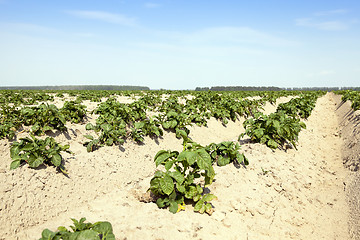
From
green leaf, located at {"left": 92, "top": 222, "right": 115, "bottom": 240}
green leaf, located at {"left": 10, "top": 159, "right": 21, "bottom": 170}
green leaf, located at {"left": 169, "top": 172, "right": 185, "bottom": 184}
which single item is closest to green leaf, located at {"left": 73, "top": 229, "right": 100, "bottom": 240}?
green leaf, located at {"left": 92, "top": 222, "right": 115, "bottom": 240}

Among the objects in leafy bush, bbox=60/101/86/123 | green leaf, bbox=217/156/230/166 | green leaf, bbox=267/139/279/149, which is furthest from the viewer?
leafy bush, bbox=60/101/86/123

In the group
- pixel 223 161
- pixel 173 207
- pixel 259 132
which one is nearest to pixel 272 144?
pixel 259 132

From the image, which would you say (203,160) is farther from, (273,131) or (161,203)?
(273,131)

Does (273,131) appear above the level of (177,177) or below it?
above

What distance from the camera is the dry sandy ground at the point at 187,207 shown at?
3787 mm

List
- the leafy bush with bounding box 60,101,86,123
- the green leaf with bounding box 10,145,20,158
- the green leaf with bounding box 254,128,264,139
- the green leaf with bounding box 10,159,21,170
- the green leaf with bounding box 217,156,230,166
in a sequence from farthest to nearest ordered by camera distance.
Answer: the leafy bush with bounding box 60,101,86,123, the green leaf with bounding box 254,128,264,139, the green leaf with bounding box 217,156,230,166, the green leaf with bounding box 10,145,20,158, the green leaf with bounding box 10,159,21,170

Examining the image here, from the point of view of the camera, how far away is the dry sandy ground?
379 cm

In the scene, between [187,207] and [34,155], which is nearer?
[187,207]

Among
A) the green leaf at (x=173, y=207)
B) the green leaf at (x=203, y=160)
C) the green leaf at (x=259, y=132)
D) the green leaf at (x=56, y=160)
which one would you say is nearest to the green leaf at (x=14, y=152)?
the green leaf at (x=56, y=160)

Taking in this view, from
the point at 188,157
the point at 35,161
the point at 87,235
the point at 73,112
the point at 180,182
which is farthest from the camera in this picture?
the point at 73,112

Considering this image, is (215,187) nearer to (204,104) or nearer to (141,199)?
(141,199)

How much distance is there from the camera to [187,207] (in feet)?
14.0

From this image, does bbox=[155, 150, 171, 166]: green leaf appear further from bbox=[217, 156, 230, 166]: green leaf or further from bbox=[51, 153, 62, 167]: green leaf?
bbox=[51, 153, 62, 167]: green leaf

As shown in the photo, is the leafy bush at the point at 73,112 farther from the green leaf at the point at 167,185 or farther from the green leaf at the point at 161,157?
the green leaf at the point at 167,185
